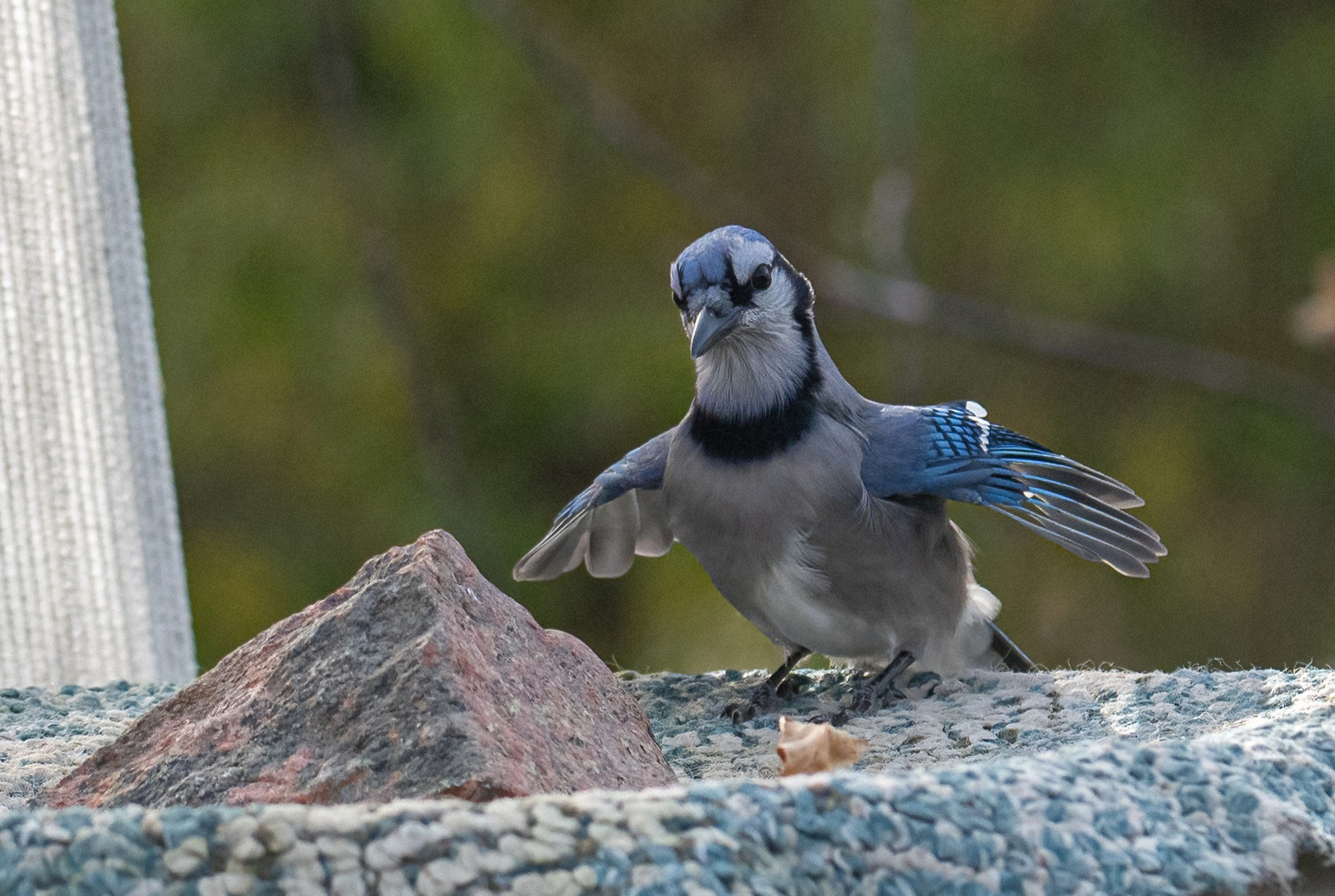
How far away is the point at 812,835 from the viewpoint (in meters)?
0.75

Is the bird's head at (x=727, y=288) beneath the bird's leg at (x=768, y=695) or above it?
above

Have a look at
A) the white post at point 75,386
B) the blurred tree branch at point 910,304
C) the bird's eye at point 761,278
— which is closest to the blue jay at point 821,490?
the bird's eye at point 761,278

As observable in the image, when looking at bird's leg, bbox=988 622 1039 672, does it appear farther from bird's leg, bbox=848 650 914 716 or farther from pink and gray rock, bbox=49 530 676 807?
pink and gray rock, bbox=49 530 676 807

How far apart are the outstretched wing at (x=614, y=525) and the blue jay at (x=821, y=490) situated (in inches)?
0.9

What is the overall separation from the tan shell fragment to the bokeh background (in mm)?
2260

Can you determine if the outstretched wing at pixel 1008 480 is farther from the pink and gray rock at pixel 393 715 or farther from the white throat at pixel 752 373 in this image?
the pink and gray rock at pixel 393 715

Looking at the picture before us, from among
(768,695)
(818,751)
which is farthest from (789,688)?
(818,751)

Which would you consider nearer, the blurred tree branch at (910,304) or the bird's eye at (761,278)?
the bird's eye at (761,278)

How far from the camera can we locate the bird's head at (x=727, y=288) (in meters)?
1.51

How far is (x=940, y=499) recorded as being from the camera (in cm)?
162

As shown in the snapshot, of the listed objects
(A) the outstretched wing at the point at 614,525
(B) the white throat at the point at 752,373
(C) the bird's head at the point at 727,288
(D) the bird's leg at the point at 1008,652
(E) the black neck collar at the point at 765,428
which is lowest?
(D) the bird's leg at the point at 1008,652

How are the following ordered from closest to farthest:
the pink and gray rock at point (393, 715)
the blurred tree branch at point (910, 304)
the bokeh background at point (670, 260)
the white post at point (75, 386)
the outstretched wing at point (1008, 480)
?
the pink and gray rock at point (393, 715), the outstretched wing at point (1008, 480), the white post at point (75, 386), the blurred tree branch at point (910, 304), the bokeh background at point (670, 260)

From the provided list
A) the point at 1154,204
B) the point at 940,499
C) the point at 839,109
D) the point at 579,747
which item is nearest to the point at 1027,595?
the point at 1154,204

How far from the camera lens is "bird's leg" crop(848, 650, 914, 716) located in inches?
58.4
